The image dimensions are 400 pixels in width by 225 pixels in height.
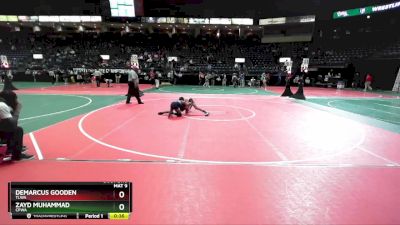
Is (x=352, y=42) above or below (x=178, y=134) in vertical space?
above

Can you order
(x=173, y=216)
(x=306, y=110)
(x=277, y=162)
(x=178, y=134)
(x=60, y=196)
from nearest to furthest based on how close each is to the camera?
(x=60, y=196) < (x=173, y=216) < (x=277, y=162) < (x=178, y=134) < (x=306, y=110)

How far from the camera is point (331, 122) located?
35.4ft

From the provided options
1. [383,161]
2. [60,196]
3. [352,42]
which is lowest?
[383,161]

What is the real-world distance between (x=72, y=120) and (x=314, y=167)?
27.3 feet

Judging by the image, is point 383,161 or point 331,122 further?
point 331,122

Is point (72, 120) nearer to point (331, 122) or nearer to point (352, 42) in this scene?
point (331, 122)

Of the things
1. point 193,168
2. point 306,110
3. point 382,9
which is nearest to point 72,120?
point 193,168

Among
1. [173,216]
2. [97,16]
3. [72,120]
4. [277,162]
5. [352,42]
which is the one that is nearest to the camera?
[173,216]
